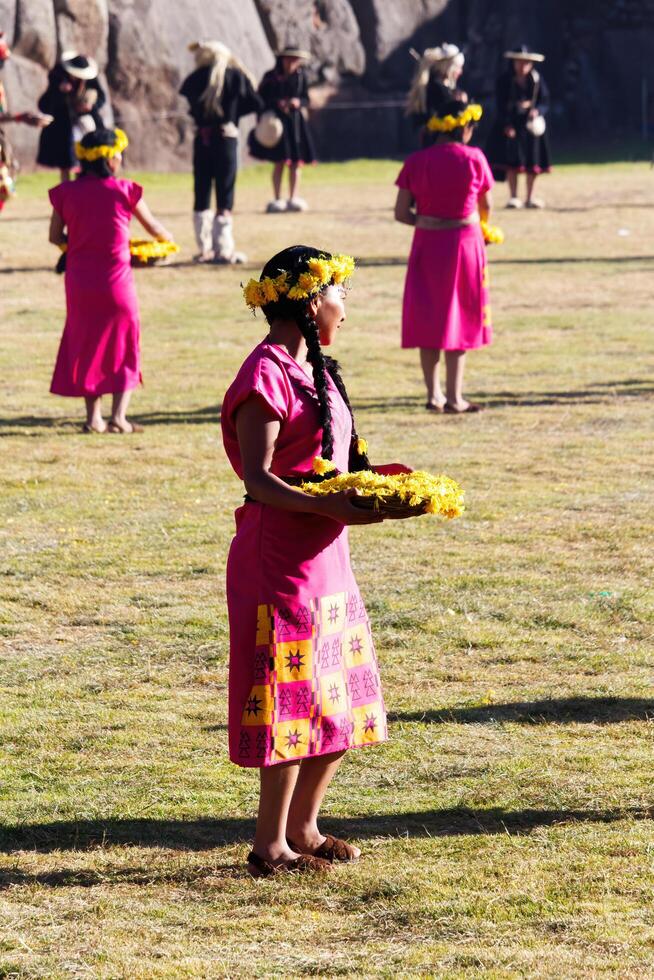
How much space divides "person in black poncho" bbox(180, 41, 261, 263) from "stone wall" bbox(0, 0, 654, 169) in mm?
8966

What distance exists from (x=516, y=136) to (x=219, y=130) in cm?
608

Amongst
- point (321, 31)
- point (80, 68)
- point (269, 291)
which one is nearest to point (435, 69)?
point (80, 68)

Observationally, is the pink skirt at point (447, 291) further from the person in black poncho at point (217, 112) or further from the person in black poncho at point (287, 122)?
the person in black poncho at point (287, 122)

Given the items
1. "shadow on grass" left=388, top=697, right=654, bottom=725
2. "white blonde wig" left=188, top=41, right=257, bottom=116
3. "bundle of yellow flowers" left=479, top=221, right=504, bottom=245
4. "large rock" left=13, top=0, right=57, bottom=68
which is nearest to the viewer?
"shadow on grass" left=388, top=697, right=654, bottom=725

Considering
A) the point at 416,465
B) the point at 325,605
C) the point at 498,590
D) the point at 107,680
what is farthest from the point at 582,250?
the point at 325,605

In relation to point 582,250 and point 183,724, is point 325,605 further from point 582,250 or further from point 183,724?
point 582,250

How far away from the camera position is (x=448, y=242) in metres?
10.8

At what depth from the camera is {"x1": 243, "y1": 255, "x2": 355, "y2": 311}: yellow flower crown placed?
14.7ft

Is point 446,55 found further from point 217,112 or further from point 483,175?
point 483,175

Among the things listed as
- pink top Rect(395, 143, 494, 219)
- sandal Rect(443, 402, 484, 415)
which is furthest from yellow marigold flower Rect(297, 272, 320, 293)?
sandal Rect(443, 402, 484, 415)

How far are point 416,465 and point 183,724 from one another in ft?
13.5

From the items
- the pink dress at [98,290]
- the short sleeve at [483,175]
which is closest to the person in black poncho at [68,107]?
the pink dress at [98,290]

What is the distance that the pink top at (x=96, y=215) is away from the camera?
995 cm

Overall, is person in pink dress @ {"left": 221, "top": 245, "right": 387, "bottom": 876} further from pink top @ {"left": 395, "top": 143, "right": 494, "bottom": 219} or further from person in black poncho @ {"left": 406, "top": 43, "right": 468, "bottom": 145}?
person in black poncho @ {"left": 406, "top": 43, "right": 468, "bottom": 145}
